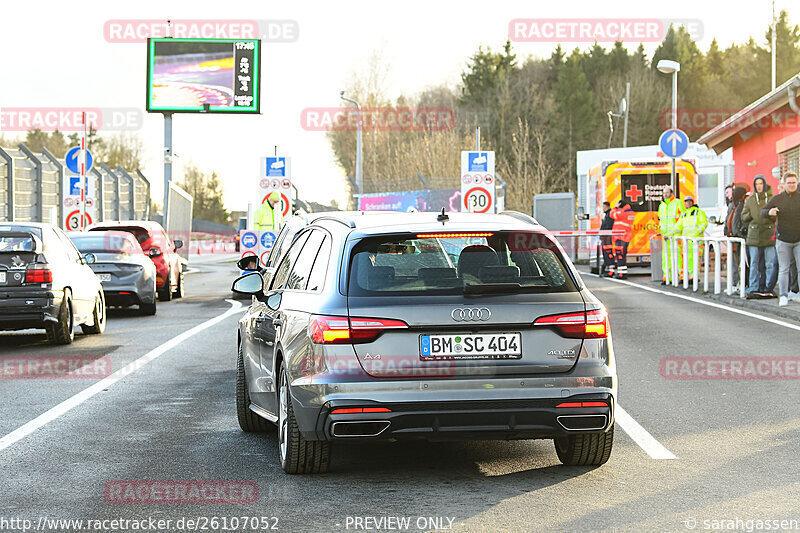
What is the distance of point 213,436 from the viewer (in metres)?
8.00

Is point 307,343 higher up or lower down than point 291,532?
higher up

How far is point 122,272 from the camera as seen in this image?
1908 cm

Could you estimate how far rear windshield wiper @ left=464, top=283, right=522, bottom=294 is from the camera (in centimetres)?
626

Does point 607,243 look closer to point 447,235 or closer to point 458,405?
point 447,235

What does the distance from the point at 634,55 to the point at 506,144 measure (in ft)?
70.9

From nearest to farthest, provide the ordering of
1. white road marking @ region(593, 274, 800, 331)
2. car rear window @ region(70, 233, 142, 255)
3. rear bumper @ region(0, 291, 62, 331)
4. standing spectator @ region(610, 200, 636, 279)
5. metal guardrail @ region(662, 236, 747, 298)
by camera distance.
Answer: rear bumper @ region(0, 291, 62, 331) < white road marking @ region(593, 274, 800, 331) < car rear window @ region(70, 233, 142, 255) < metal guardrail @ region(662, 236, 747, 298) < standing spectator @ region(610, 200, 636, 279)

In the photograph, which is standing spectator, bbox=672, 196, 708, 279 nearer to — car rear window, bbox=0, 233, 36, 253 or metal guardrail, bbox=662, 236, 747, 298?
metal guardrail, bbox=662, 236, 747, 298

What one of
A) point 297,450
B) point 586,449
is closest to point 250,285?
point 297,450

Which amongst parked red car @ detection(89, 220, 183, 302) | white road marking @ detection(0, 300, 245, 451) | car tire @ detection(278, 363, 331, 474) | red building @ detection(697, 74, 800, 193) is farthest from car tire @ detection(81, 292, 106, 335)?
red building @ detection(697, 74, 800, 193)

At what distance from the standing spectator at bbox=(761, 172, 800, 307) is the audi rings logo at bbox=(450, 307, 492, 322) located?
12187mm

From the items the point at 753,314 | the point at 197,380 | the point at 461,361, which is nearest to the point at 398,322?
the point at 461,361

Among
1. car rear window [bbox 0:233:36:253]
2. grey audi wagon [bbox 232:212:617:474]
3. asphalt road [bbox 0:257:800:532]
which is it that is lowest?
asphalt road [bbox 0:257:800:532]

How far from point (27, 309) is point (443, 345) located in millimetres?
8788

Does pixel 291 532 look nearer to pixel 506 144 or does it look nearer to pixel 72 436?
pixel 72 436
